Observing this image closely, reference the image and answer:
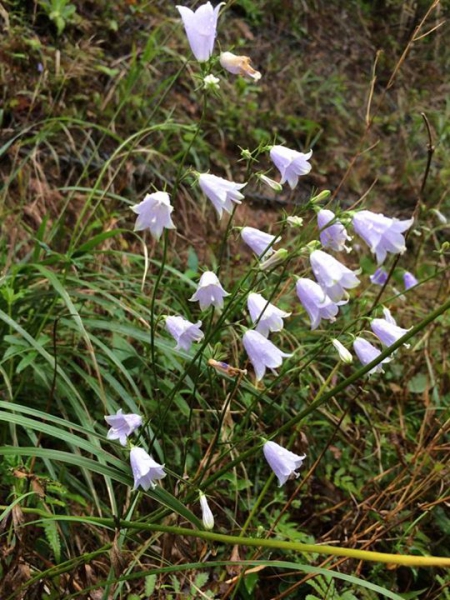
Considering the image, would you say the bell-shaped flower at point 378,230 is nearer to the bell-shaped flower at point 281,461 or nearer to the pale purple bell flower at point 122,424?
the bell-shaped flower at point 281,461

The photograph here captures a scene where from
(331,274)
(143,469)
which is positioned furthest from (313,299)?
(143,469)

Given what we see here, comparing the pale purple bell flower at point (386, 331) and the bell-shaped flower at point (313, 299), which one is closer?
the bell-shaped flower at point (313, 299)

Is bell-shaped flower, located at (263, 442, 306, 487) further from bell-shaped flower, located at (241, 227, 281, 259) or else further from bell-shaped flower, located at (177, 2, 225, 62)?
bell-shaped flower, located at (177, 2, 225, 62)

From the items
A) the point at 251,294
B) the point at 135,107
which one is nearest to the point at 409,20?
the point at 135,107

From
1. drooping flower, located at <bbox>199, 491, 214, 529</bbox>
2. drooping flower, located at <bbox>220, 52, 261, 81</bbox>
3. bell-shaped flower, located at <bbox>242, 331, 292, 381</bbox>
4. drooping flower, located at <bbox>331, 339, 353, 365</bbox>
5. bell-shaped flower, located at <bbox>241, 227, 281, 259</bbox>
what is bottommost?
drooping flower, located at <bbox>199, 491, 214, 529</bbox>

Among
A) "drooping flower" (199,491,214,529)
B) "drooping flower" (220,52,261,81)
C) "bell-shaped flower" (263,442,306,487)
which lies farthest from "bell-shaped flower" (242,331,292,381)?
"drooping flower" (220,52,261,81)

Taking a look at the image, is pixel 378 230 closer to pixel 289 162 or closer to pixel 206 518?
pixel 289 162

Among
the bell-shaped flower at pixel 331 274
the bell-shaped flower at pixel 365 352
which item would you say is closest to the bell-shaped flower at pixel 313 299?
the bell-shaped flower at pixel 331 274
